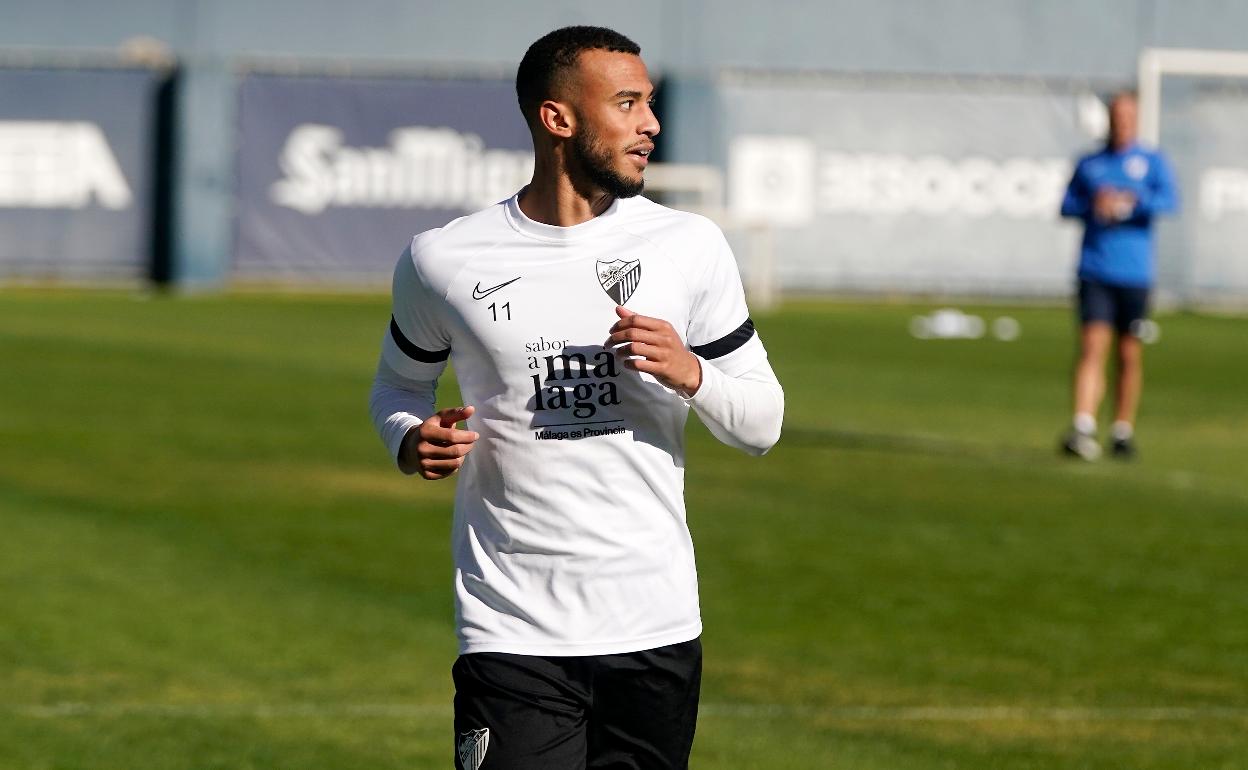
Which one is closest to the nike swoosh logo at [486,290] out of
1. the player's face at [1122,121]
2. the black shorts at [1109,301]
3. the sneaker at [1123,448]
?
the player's face at [1122,121]

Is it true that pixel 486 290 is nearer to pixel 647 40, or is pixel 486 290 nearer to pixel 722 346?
pixel 722 346

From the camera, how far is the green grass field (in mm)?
7129

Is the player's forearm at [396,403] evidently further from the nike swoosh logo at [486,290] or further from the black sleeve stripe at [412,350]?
the nike swoosh logo at [486,290]

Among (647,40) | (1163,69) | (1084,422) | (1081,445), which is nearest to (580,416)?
(1084,422)

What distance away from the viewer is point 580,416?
4.45m

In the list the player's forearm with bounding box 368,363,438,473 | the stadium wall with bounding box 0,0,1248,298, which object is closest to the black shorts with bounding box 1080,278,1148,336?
the player's forearm with bounding box 368,363,438,473

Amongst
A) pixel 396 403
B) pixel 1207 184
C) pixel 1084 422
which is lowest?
pixel 1207 184

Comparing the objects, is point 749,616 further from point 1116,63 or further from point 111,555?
point 1116,63

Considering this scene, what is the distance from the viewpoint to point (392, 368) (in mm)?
4773

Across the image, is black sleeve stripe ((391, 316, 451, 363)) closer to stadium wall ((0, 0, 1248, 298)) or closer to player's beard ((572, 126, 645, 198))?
player's beard ((572, 126, 645, 198))

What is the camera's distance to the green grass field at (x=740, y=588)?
7.13 m

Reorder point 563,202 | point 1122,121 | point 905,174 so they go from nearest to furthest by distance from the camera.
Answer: point 563,202 → point 1122,121 → point 905,174

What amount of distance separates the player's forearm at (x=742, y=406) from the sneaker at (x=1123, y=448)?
33.4 feet

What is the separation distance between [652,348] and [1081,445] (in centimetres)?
1044
